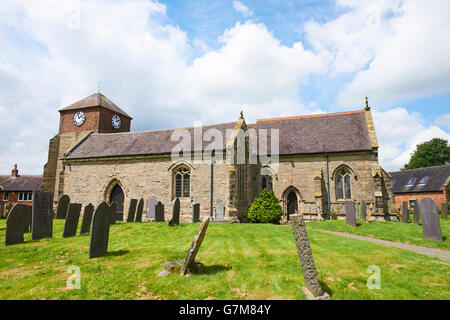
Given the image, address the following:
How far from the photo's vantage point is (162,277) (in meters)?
5.77

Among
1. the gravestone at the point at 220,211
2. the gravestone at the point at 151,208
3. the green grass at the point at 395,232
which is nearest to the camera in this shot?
the green grass at the point at 395,232

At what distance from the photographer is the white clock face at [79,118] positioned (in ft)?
92.9

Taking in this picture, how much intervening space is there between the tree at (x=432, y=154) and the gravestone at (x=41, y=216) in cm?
5794

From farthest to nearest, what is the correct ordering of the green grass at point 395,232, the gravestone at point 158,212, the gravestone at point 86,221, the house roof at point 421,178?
the house roof at point 421,178
the gravestone at point 158,212
the gravestone at point 86,221
the green grass at point 395,232

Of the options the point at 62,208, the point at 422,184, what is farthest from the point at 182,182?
the point at 422,184

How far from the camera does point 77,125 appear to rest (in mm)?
28359

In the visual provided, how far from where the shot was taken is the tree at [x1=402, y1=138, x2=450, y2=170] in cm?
4825

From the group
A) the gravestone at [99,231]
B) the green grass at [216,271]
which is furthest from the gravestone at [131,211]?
the gravestone at [99,231]

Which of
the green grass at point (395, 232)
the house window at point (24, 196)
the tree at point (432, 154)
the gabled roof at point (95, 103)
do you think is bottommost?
the green grass at point (395, 232)

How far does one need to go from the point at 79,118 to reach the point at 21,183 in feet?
65.8

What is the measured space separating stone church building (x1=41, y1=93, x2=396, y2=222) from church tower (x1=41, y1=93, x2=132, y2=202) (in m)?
2.95

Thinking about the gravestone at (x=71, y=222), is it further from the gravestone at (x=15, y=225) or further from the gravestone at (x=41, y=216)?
the gravestone at (x=15, y=225)
